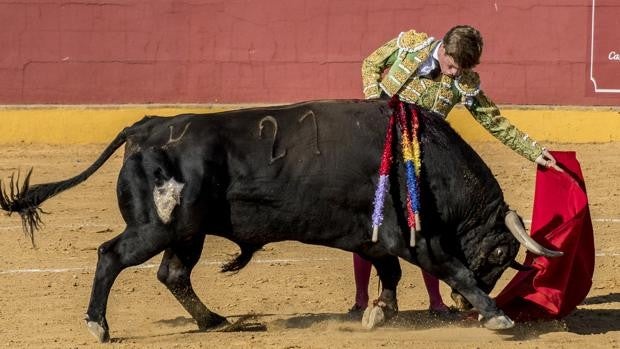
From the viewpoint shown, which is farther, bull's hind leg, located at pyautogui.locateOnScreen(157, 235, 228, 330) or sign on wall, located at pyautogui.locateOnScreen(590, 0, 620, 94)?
sign on wall, located at pyautogui.locateOnScreen(590, 0, 620, 94)

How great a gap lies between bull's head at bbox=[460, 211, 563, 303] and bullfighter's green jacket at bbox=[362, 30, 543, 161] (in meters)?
0.34

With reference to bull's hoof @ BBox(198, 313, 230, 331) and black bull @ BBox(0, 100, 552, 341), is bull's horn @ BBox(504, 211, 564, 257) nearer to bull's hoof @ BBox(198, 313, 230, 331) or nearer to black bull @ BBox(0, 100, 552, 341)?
black bull @ BBox(0, 100, 552, 341)

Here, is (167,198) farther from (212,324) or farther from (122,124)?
(122,124)

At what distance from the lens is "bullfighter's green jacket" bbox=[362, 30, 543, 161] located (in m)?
5.25

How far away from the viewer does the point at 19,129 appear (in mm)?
10609

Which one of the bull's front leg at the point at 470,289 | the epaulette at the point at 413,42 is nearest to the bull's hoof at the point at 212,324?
the bull's front leg at the point at 470,289

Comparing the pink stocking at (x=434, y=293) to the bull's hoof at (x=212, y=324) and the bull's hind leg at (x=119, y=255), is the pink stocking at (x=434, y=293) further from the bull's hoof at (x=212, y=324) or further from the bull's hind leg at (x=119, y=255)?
the bull's hind leg at (x=119, y=255)

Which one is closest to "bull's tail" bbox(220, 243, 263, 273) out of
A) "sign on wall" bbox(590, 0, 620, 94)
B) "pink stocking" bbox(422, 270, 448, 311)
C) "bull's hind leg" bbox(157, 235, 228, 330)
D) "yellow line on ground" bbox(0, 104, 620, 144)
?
"bull's hind leg" bbox(157, 235, 228, 330)

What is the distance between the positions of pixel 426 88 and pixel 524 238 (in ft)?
2.46

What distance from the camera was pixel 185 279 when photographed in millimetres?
5137

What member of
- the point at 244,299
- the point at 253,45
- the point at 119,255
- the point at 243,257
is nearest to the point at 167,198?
the point at 119,255

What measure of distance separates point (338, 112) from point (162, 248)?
2.92 feet

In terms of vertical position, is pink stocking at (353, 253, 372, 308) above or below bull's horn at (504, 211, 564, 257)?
below

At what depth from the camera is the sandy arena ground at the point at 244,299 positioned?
5.02m
